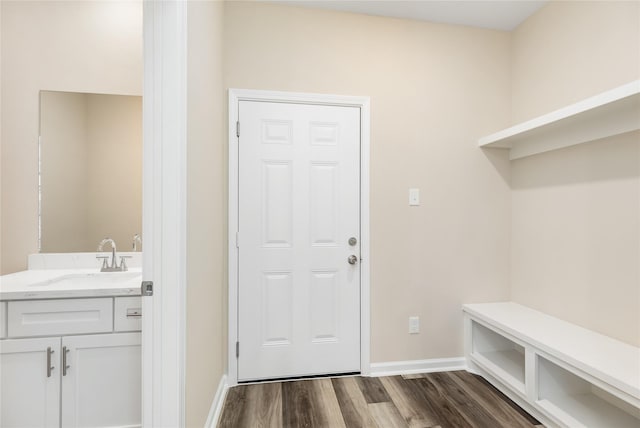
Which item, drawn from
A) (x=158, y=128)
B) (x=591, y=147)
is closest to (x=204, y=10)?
(x=158, y=128)

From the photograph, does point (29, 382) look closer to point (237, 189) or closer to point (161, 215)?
point (161, 215)

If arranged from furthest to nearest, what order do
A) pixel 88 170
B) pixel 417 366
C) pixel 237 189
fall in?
pixel 417 366 < pixel 237 189 < pixel 88 170

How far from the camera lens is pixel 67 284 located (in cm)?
174

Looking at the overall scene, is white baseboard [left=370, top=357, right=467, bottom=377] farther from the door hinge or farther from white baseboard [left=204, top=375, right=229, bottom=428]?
the door hinge

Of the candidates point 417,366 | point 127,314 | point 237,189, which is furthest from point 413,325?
point 127,314

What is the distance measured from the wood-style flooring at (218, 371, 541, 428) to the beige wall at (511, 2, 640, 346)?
771 mm

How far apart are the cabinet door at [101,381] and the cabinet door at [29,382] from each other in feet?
0.16

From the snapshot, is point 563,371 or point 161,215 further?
point 563,371

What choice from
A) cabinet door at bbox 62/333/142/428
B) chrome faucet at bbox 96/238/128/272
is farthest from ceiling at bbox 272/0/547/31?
cabinet door at bbox 62/333/142/428

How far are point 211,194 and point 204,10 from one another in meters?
0.94

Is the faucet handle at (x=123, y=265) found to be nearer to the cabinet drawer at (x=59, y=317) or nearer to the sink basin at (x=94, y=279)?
the sink basin at (x=94, y=279)

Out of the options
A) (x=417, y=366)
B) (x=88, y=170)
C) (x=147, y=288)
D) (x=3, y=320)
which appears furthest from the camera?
(x=417, y=366)

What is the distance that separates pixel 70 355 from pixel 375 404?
1.68 meters

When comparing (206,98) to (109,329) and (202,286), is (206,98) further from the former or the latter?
(109,329)
